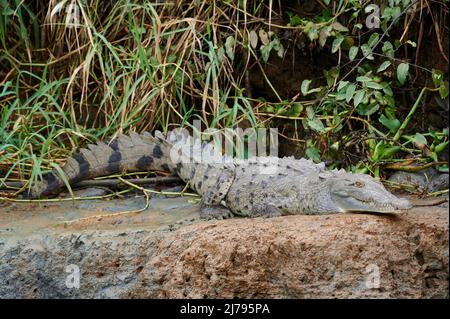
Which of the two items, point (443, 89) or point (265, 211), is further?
point (443, 89)

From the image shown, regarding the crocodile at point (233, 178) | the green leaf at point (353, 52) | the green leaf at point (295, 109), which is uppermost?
the green leaf at point (353, 52)

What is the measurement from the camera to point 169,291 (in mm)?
4133

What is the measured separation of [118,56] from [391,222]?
9.60ft

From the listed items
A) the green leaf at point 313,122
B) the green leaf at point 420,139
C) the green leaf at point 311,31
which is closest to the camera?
the green leaf at point 420,139

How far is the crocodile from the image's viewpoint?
4688 mm

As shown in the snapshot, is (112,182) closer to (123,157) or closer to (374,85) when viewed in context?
(123,157)

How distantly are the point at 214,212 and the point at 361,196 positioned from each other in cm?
107

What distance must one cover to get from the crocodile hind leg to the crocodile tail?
A: 74cm

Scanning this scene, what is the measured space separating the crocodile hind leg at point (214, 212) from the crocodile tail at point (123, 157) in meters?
0.74

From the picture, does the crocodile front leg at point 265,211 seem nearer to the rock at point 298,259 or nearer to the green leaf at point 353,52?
the rock at point 298,259

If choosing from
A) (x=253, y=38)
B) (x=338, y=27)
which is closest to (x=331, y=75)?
(x=338, y=27)

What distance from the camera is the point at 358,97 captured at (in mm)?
5688

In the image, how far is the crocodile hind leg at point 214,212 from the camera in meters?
5.11


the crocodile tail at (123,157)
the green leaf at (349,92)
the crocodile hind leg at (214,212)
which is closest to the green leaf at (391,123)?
the green leaf at (349,92)
